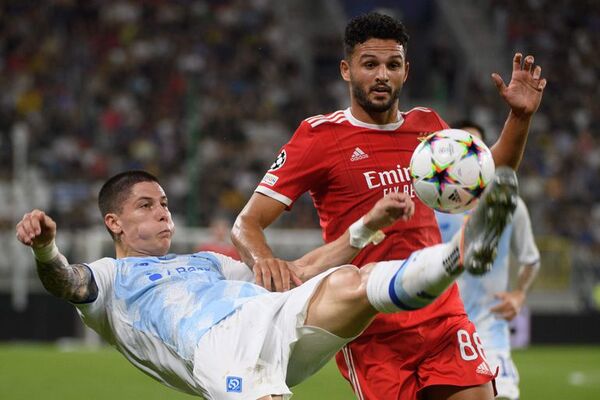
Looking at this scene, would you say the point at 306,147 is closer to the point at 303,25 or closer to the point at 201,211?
the point at 201,211

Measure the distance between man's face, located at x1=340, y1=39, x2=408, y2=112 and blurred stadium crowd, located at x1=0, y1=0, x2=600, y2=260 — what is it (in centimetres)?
1242

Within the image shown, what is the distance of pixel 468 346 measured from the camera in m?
5.59

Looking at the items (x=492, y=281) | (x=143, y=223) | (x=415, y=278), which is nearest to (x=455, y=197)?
(x=415, y=278)

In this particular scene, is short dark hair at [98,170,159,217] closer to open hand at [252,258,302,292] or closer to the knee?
open hand at [252,258,302,292]

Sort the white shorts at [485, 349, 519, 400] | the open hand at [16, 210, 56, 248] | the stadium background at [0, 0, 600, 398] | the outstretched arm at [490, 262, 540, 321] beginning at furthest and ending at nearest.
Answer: the stadium background at [0, 0, 600, 398]
the outstretched arm at [490, 262, 540, 321]
the white shorts at [485, 349, 519, 400]
the open hand at [16, 210, 56, 248]

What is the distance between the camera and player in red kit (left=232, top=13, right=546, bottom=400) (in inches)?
218

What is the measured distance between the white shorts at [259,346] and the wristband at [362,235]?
0.26 meters

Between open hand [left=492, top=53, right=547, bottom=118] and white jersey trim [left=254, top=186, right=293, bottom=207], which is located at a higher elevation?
open hand [left=492, top=53, right=547, bottom=118]

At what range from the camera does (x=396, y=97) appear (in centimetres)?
578

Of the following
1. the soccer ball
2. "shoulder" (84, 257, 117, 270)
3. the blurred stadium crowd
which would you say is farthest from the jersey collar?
the blurred stadium crowd

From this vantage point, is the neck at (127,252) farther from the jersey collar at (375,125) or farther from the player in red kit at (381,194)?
the jersey collar at (375,125)

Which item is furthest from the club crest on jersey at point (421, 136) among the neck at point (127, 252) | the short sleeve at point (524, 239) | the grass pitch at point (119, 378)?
the grass pitch at point (119, 378)

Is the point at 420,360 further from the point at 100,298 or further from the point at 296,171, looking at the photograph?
the point at 100,298

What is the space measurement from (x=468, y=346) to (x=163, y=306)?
5.08ft
